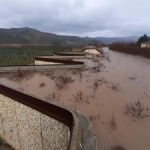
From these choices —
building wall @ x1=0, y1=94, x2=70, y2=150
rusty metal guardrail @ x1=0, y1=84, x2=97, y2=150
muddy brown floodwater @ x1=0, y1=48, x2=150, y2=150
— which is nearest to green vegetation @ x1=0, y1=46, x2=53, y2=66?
muddy brown floodwater @ x1=0, y1=48, x2=150, y2=150

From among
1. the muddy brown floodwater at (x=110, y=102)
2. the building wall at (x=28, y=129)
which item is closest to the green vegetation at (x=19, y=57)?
the muddy brown floodwater at (x=110, y=102)

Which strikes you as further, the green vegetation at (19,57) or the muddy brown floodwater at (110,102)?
the green vegetation at (19,57)

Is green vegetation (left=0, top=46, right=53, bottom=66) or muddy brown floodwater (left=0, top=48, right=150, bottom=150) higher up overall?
muddy brown floodwater (left=0, top=48, right=150, bottom=150)

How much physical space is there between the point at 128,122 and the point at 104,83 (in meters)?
4.06

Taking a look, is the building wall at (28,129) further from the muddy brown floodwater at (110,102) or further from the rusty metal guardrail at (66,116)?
the muddy brown floodwater at (110,102)

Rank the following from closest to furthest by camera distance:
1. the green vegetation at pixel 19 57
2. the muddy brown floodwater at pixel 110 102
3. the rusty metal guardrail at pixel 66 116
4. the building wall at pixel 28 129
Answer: the rusty metal guardrail at pixel 66 116 < the muddy brown floodwater at pixel 110 102 < the building wall at pixel 28 129 < the green vegetation at pixel 19 57

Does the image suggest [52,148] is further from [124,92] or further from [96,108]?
[124,92]

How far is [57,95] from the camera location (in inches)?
319

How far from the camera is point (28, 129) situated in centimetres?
683

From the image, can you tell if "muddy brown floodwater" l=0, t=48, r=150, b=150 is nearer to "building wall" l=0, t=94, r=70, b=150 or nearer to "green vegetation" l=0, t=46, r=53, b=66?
"building wall" l=0, t=94, r=70, b=150

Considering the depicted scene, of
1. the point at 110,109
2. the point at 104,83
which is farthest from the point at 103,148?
the point at 104,83

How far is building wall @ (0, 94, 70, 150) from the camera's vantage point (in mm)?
5397

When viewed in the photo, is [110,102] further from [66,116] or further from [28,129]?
[66,116]

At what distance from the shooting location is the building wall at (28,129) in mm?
5397
